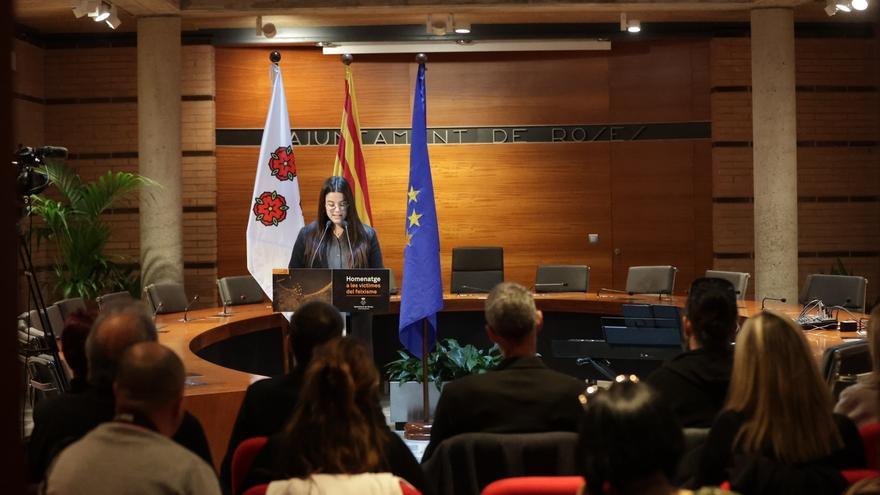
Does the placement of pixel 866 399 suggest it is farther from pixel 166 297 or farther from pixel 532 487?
A: pixel 166 297

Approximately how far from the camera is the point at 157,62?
9.50 meters

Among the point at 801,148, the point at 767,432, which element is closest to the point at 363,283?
the point at 767,432

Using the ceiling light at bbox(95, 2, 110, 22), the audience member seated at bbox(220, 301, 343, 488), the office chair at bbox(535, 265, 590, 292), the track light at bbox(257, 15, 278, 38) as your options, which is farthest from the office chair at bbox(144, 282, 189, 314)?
the audience member seated at bbox(220, 301, 343, 488)

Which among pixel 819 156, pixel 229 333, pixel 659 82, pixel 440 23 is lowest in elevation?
pixel 229 333

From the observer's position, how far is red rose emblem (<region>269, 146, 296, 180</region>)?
312 inches

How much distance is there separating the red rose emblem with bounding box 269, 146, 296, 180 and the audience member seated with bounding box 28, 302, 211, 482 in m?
4.97

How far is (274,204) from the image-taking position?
782 cm

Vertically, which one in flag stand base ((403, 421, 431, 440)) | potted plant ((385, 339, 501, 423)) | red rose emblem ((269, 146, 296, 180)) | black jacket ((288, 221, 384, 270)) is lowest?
flag stand base ((403, 421, 431, 440))

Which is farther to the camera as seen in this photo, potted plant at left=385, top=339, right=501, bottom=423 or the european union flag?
potted plant at left=385, top=339, right=501, bottom=423

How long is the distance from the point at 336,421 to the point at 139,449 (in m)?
0.44

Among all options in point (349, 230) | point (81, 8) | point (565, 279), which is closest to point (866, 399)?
point (349, 230)

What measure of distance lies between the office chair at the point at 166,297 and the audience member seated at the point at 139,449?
5.63 metres

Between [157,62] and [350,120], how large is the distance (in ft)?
10.2

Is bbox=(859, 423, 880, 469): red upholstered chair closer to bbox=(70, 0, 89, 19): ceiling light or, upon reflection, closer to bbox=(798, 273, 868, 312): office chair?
bbox=(798, 273, 868, 312): office chair
